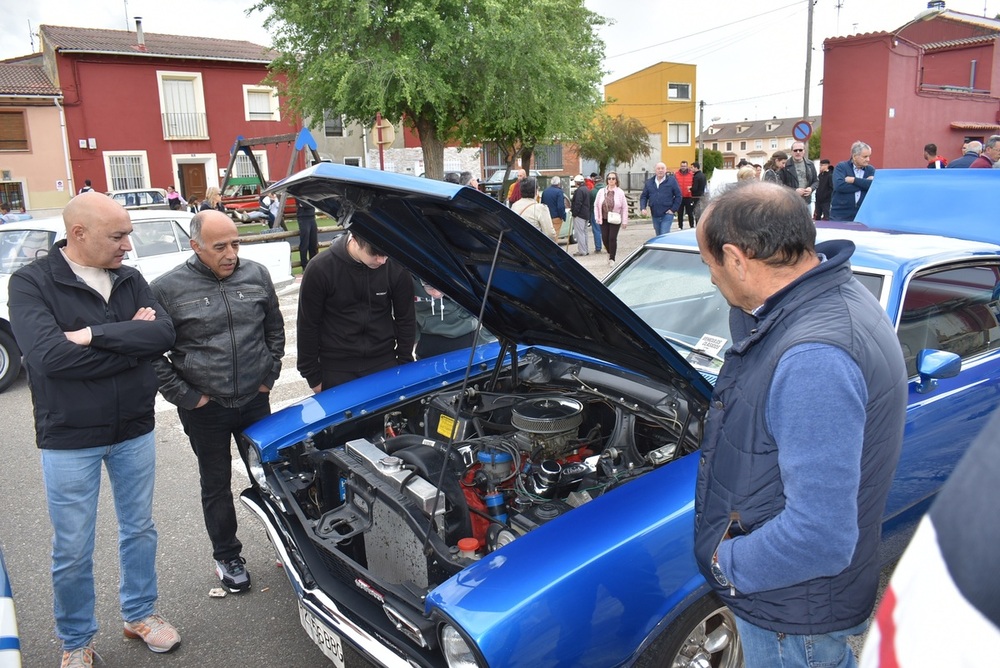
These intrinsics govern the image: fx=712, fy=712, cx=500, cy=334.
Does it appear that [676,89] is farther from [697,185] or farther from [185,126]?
[697,185]

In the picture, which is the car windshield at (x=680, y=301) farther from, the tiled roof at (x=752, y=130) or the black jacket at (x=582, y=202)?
the tiled roof at (x=752, y=130)

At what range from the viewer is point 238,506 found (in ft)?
14.7

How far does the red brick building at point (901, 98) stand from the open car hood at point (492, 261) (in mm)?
19455

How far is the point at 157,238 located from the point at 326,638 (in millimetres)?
7132

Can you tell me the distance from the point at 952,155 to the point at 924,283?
22151 millimetres

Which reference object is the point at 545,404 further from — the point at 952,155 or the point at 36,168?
the point at 36,168

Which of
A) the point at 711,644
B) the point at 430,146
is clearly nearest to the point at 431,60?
the point at 430,146

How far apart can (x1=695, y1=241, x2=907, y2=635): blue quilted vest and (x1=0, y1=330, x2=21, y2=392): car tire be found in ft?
24.7

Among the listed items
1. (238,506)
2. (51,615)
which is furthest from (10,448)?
(51,615)

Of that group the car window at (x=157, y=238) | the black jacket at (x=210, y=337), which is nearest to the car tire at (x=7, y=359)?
the car window at (x=157, y=238)

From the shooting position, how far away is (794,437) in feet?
4.82

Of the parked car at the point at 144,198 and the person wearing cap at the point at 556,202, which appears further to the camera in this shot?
the parked car at the point at 144,198

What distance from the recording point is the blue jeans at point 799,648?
167 cm

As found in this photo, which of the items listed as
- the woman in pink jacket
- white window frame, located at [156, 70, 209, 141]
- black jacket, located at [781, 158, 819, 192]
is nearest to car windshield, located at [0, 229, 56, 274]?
the woman in pink jacket
